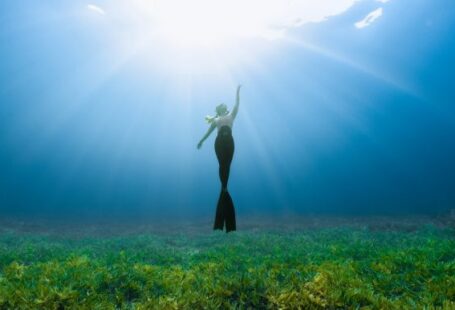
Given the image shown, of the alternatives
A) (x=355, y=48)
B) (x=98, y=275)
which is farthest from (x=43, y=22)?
(x=98, y=275)

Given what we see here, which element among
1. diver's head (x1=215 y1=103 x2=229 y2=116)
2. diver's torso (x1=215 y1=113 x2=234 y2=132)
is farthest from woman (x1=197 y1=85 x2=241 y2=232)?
diver's head (x1=215 y1=103 x2=229 y2=116)

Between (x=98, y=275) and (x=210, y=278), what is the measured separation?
1.93m

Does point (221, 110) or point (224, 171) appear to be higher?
point (221, 110)

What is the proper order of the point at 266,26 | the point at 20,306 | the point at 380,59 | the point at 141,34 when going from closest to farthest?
the point at 20,306 < the point at 266,26 < the point at 141,34 < the point at 380,59

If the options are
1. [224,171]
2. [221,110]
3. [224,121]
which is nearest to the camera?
[224,171]

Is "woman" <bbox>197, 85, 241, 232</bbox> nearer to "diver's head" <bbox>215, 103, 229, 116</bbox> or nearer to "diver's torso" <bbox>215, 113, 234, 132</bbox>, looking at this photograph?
"diver's torso" <bbox>215, 113, 234, 132</bbox>

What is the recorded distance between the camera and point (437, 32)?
54.8 meters

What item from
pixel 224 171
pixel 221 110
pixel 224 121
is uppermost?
pixel 221 110

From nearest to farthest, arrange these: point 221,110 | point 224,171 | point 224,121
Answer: point 224,171
point 224,121
point 221,110

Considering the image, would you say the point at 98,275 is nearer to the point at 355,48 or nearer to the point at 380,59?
the point at 355,48

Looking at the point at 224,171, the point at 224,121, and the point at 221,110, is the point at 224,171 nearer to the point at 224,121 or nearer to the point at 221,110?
the point at 224,121

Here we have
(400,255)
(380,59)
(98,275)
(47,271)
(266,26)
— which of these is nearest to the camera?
(98,275)

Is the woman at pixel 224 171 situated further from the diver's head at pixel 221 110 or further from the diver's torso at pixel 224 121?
the diver's head at pixel 221 110

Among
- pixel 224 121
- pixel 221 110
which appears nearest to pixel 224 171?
pixel 224 121
